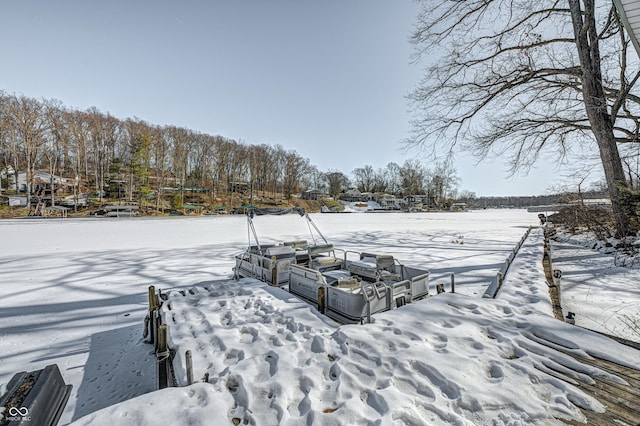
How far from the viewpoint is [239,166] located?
5041 cm

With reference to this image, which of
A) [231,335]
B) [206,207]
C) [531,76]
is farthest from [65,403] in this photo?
[206,207]

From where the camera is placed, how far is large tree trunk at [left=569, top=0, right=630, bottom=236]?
8914 millimetres

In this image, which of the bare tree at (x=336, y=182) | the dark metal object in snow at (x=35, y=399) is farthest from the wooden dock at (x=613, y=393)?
the bare tree at (x=336, y=182)

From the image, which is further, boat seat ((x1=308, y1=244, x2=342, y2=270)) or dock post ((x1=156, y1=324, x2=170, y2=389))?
boat seat ((x1=308, y1=244, x2=342, y2=270))

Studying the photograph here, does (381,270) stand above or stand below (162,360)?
above

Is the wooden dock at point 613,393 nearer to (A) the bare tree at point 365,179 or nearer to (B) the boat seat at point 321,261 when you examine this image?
(B) the boat seat at point 321,261

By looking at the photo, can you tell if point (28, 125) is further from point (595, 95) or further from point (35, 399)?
point (595, 95)

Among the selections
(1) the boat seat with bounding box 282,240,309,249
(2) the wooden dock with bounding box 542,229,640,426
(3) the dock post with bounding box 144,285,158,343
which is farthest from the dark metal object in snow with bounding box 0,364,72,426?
(1) the boat seat with bounding box 282,240,309,249

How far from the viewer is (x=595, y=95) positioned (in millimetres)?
9125

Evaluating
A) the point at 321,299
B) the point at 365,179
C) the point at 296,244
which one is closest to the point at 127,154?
the point at 296,244

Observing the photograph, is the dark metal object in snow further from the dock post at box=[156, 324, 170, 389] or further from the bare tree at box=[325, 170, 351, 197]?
the bare tree at box=[325, 170, 351, 197]

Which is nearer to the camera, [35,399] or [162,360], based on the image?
[35,399]

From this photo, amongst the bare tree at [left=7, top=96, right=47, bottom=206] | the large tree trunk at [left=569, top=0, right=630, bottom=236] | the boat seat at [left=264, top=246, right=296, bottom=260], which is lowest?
the boat seat at [left=264, top=246, right=296, bottom=260]

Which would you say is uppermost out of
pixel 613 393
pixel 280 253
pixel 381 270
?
pixel 280 253
